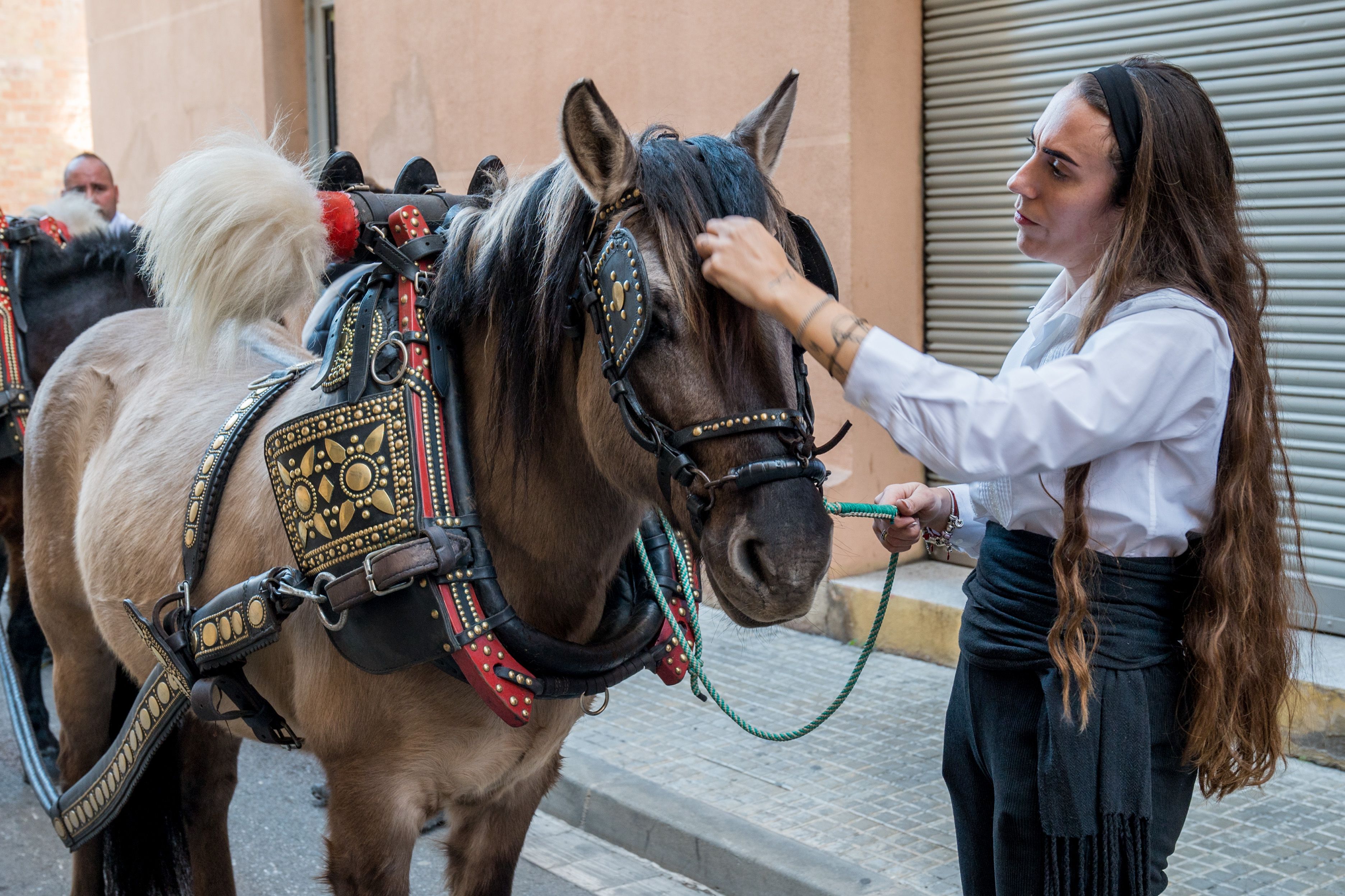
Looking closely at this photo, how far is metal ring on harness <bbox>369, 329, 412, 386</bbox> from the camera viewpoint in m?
1.99

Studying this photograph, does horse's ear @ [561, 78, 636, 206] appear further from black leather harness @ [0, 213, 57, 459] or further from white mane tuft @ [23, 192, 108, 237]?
white mane tuft @ [23, 192, 108, 237]

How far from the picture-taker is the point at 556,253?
183cm

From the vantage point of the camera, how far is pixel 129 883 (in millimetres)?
3115

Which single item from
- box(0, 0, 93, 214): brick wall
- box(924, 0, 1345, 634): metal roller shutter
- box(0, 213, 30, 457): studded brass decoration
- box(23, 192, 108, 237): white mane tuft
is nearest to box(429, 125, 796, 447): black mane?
box(924, 0, 1345, 634): metal roller shutter

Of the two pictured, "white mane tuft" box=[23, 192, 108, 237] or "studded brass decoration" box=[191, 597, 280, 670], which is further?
"white mane tuft" box=[23, 192, 108, 237]

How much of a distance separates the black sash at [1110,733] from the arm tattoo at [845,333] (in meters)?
0.49

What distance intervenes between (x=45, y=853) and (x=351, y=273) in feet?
8.28

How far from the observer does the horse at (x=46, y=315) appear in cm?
448

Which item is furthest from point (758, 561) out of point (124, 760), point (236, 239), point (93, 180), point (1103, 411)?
point (93, 180)

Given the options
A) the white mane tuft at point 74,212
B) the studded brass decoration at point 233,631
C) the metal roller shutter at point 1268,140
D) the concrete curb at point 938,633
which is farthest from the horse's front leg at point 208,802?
the metal roller shutter at point 1268,140

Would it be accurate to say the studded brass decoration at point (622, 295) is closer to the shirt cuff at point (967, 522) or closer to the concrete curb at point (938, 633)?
the shirt cuff at point (967, 522)

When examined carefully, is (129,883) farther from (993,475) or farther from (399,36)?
(399,36)

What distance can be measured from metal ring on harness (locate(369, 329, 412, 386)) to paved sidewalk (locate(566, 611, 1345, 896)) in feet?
3.48

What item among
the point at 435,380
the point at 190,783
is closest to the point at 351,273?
the point at 435,380
